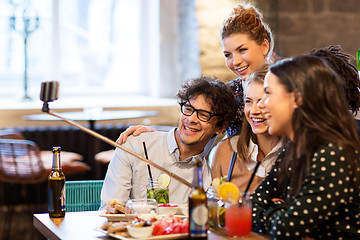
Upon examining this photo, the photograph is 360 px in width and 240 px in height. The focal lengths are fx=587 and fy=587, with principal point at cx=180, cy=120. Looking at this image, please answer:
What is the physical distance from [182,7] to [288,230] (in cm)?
419

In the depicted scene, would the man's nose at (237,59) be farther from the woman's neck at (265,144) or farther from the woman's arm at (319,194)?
the woman's arm at (319,194)

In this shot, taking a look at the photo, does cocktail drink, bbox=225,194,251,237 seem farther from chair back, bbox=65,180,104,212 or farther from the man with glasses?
chair back, bbox=65,180,104,212

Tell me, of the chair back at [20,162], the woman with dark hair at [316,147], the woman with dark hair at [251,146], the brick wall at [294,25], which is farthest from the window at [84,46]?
the woman with dark hair at [316,147]

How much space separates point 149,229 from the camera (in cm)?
185

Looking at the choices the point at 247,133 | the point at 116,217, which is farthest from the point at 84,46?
the point at 116,217

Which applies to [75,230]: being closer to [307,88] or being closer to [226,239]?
[226,239]

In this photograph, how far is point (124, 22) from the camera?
19.9 ft

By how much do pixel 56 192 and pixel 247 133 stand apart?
861 mm

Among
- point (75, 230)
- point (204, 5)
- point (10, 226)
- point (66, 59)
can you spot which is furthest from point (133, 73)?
point (75, 230)

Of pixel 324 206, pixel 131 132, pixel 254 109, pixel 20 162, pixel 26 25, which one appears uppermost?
pixel 26 25

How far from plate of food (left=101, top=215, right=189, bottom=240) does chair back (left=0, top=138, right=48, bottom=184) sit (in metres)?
2.54

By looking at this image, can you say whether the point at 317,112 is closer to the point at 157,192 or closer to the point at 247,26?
the point at 157,192

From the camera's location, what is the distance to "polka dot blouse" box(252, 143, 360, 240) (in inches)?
66.0

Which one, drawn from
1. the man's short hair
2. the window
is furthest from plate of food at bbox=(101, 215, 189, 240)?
the window
